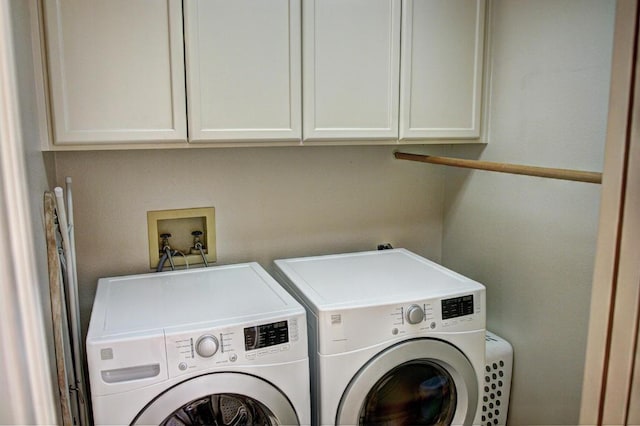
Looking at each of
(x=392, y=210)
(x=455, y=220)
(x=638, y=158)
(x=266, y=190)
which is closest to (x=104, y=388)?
(x=266, y=190)

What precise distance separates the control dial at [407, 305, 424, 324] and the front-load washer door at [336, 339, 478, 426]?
7 cm

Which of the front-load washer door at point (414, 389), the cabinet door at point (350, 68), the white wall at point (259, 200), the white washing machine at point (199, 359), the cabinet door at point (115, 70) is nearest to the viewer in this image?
the white washing machine at point (199, 359)

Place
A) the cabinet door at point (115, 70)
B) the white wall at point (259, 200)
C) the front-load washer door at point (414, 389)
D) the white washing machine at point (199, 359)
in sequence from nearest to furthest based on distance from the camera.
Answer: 1. the white washing machine at point (199, 359)
2. the cabinet door at point (115, 70)
3. the front-load washer door at point (414, 389)
4. the white wall at point (259, 200)

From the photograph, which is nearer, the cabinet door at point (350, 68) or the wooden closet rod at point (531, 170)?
the wooden closet rod at point (531, 170)

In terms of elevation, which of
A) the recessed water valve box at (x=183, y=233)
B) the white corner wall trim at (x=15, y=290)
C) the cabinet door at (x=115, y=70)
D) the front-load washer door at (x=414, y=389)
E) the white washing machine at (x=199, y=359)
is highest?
the cabinet door at (x=115, y=70)

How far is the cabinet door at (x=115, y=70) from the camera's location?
1430 mm

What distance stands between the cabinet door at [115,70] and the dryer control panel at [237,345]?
0.65 metres

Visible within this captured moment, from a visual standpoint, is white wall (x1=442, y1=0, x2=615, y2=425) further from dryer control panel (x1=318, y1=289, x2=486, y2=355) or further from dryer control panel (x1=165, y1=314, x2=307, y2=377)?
dryer control panel (x1=165, y1=314, x2=307, y2=377)

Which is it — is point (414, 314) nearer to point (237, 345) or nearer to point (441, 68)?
point (237, 345)

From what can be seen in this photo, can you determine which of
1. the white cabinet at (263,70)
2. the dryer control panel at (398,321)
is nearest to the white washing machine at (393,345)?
the dryer control panel at (398,321)

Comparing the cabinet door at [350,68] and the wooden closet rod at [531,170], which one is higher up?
the cabinet door at [350,68]

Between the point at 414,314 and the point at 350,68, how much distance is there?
90 centimetres

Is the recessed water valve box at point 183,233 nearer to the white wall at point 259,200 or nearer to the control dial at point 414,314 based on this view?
the white wall at point 259,200

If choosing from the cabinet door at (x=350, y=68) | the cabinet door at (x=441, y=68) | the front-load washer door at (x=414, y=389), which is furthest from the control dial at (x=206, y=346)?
the cabinet door at (x=441, y=68)
